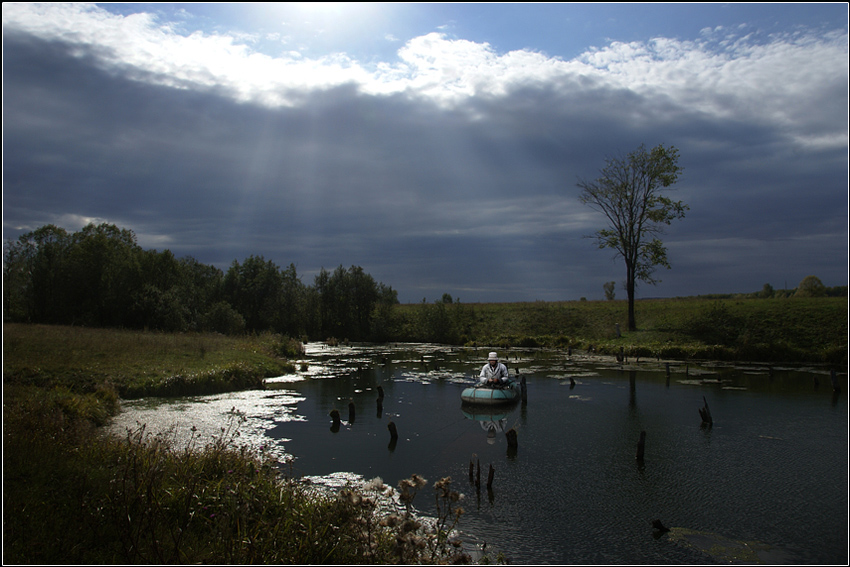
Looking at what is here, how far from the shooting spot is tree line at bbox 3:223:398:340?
47.0 meters

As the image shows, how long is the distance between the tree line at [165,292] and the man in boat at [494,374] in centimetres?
3101

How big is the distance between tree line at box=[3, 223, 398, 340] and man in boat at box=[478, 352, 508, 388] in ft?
102

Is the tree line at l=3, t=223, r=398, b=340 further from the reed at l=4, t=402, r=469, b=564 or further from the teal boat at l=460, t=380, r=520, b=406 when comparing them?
the reed at l=4, t=402, r=469, b=564

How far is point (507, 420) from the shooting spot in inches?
733

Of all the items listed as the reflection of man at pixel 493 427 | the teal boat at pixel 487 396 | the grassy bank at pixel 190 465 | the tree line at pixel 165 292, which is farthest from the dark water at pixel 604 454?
the tree line at pixel 165 292

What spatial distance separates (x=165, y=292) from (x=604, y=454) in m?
44.2

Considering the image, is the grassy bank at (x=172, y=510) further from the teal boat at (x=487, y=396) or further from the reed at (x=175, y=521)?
the teal boat at (x=487, y=396)

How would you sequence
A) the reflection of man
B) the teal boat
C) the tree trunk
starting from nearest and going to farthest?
1. the reflection of man
2. the teal boat
3. the tree trunk

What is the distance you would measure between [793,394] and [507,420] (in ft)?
46.6

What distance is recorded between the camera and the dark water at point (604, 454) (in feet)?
30.6

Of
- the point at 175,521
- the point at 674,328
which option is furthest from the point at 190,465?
the point at 674,328

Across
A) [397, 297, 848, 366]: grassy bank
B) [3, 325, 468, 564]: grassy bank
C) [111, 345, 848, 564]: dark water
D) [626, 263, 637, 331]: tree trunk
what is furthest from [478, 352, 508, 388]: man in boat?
[626, 263, 637, 331]: tree trunk

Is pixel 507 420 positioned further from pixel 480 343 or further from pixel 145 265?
pixel 145 265

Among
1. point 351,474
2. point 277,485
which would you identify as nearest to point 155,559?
point 277,485
